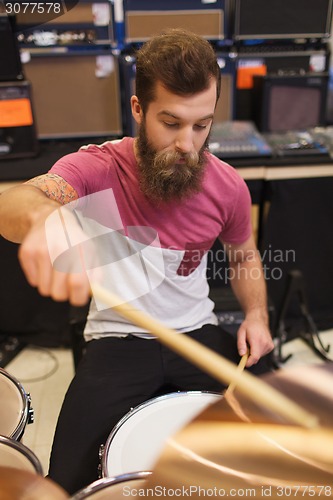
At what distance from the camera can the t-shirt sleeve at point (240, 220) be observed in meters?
1.39

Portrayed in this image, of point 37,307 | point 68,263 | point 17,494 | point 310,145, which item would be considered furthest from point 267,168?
point 17,494

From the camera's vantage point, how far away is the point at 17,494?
2.40ft

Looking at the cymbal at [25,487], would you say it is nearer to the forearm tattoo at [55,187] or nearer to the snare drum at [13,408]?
the snare drum at [13,408]

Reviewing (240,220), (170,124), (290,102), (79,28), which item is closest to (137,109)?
(170,124)

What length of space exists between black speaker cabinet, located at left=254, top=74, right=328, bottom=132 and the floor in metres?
1.02

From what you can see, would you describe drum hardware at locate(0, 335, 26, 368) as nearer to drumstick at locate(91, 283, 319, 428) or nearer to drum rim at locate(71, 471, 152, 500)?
drum rim at locate(71, 471, 152, 500)

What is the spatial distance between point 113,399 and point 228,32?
5.64ft

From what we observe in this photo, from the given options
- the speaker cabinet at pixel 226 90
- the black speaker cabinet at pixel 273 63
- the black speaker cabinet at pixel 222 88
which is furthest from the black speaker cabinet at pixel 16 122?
the black speaker cabinet at pixel 273 63

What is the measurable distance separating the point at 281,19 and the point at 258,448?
6.37 ft

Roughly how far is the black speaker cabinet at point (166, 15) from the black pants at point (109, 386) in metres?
1.37

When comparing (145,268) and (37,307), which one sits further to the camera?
(37,307)

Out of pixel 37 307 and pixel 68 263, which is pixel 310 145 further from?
pixel 68 263

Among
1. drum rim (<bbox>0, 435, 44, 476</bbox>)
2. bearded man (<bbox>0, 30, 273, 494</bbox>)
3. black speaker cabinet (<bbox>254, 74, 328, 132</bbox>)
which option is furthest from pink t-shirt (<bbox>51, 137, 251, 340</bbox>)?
black speaker cabinet (<bbox>254, 74, 328, 132</bbox>)

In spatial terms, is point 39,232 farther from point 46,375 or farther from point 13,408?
point 46,375
